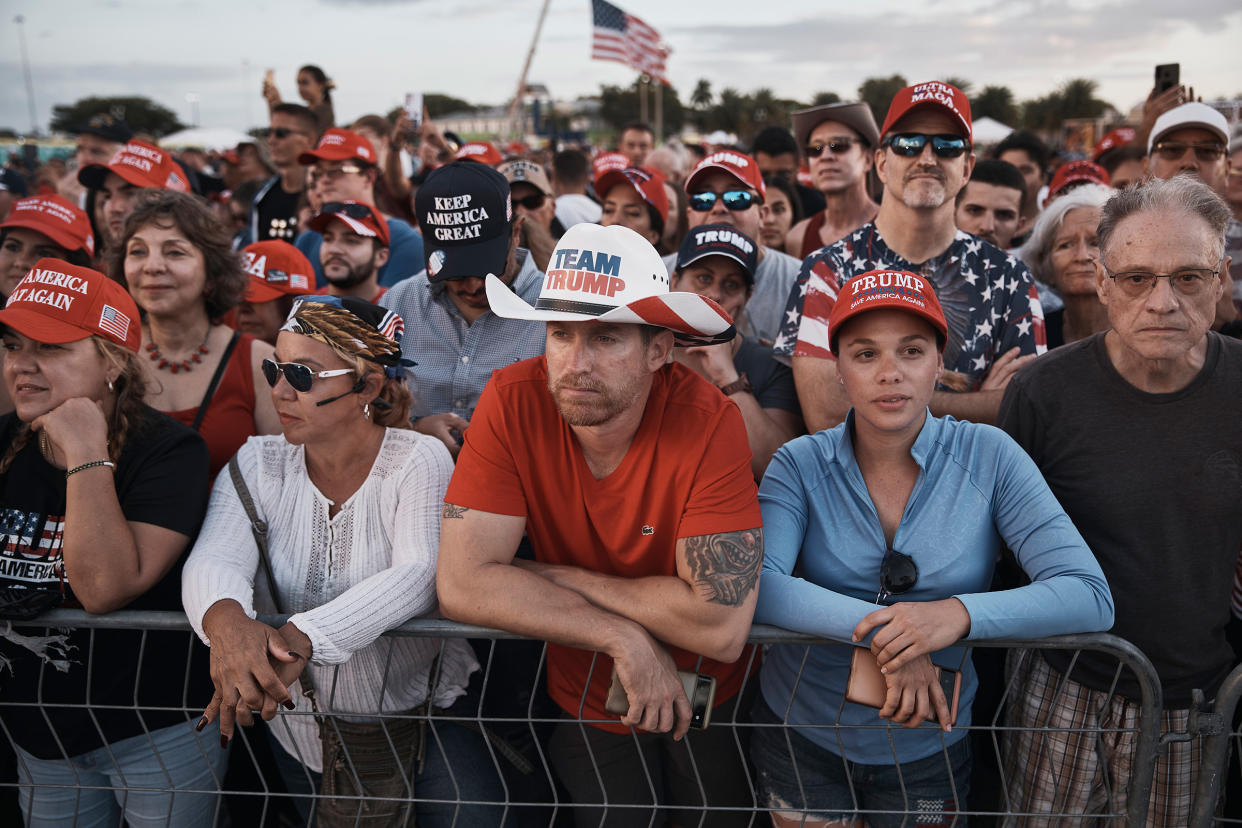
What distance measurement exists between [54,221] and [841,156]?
14.6 ft

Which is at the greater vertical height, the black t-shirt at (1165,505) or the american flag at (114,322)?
the american flag at (114,322)

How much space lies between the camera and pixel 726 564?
2.30 m

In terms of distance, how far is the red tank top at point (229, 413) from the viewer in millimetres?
3268

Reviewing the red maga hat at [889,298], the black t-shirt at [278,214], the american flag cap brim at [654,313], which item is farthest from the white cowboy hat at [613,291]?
the black t-shirt at [278,214]

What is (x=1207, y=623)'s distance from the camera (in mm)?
2570

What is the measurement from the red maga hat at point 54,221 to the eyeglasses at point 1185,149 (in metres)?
5.89

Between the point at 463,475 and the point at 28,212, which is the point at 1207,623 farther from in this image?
the point at 28,212

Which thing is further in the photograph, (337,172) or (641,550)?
(337,172)

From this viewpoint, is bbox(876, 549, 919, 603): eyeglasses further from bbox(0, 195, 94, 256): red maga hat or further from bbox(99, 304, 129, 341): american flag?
bbox(0, 195, 94, 256): red maga hat

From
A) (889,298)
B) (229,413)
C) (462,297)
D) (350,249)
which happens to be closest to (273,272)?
(350,249)

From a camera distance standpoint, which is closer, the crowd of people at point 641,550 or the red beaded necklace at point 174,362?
the crowd of people at point 641,550

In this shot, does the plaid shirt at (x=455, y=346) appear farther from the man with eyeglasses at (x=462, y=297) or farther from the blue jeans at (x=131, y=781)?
the blue jeans at (x=131, y=781)

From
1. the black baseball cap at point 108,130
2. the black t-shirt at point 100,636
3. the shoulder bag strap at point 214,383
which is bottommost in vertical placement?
the black t-shirt at point 100,636

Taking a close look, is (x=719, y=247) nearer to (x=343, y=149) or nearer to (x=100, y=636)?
(x=100, y=636)
